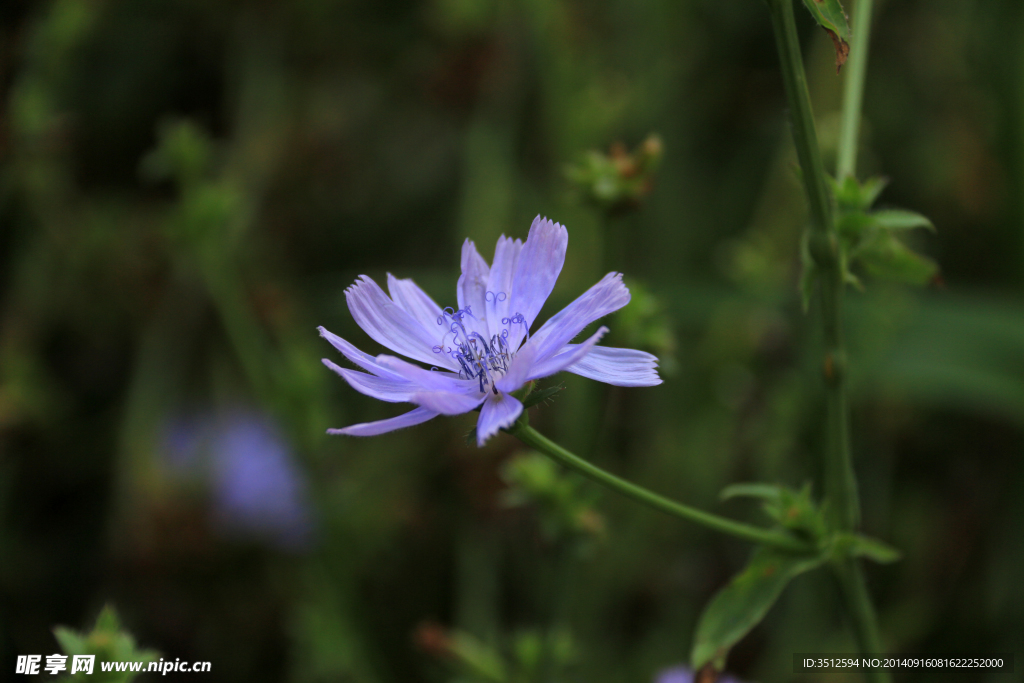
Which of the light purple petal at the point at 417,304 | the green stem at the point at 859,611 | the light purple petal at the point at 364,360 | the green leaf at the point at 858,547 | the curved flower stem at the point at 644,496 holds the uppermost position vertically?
the light purple petal at the point at 417,304

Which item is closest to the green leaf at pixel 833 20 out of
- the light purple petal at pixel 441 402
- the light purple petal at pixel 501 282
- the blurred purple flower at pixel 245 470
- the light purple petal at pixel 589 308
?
the light purple petal at pixel 589 308

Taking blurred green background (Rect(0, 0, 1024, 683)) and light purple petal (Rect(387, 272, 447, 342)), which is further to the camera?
blurred green background (Rect(0, 0, 1024, 683))

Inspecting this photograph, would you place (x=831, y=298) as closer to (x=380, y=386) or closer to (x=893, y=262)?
(x=893, y=262)

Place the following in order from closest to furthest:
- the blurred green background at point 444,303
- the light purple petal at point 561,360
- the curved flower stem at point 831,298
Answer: the light purple petal at point 561,360
the curved flower stem at point 831,298
the blurred green background at point 444,303

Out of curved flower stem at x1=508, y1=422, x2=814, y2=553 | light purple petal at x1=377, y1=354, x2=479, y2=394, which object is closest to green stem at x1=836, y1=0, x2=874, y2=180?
curved flower stem at x1=508, y1=422, x2=814, y2=553

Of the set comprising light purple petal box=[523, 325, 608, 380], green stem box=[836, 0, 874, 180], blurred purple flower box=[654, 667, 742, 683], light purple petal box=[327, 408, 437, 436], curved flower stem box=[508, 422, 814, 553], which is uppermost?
green stem box=[836, 0, 874, 180]

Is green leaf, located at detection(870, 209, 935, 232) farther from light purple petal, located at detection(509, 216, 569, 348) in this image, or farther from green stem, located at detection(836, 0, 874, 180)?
light purple petal, located at detection(509, 216, 569, 348)

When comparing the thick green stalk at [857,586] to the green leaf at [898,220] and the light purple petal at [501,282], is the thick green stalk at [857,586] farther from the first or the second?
the light purple petal at [501,282]

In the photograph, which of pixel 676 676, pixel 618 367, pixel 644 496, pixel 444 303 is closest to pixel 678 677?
pixel 676 676
